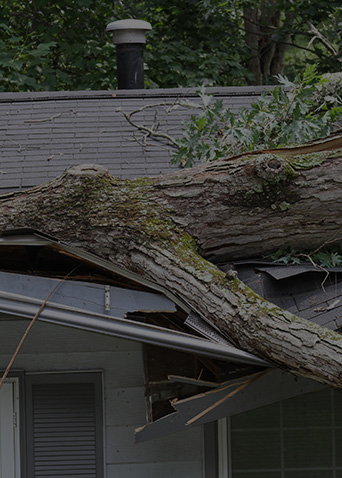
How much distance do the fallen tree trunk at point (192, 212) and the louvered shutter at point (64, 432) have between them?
55.8 inches

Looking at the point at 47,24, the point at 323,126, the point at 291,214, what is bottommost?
the point at 291,214

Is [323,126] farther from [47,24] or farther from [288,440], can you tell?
[47,24]

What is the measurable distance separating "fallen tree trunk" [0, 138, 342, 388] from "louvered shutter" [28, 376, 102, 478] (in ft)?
4.65

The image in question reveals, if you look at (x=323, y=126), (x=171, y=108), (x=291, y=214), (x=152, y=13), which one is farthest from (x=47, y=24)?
(x=291, y=214)

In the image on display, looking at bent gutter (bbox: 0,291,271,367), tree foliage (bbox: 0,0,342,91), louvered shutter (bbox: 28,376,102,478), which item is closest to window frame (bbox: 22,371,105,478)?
louvered shutter (bbox: 28,376,102,478)

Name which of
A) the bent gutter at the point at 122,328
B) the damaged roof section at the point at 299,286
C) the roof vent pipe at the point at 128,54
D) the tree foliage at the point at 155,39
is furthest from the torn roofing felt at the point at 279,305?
the tree foliage at the point at 155,39

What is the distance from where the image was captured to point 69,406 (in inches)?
204

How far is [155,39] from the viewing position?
13.6 metres

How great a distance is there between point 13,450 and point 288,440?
1.85 meters

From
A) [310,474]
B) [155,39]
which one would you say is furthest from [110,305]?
[155,39]

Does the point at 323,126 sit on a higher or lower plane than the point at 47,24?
lower

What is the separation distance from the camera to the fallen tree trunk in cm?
406

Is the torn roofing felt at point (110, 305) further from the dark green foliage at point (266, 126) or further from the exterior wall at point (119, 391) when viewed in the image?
the dark green foliage at point (266, 126)

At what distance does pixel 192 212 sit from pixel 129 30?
4.45m
